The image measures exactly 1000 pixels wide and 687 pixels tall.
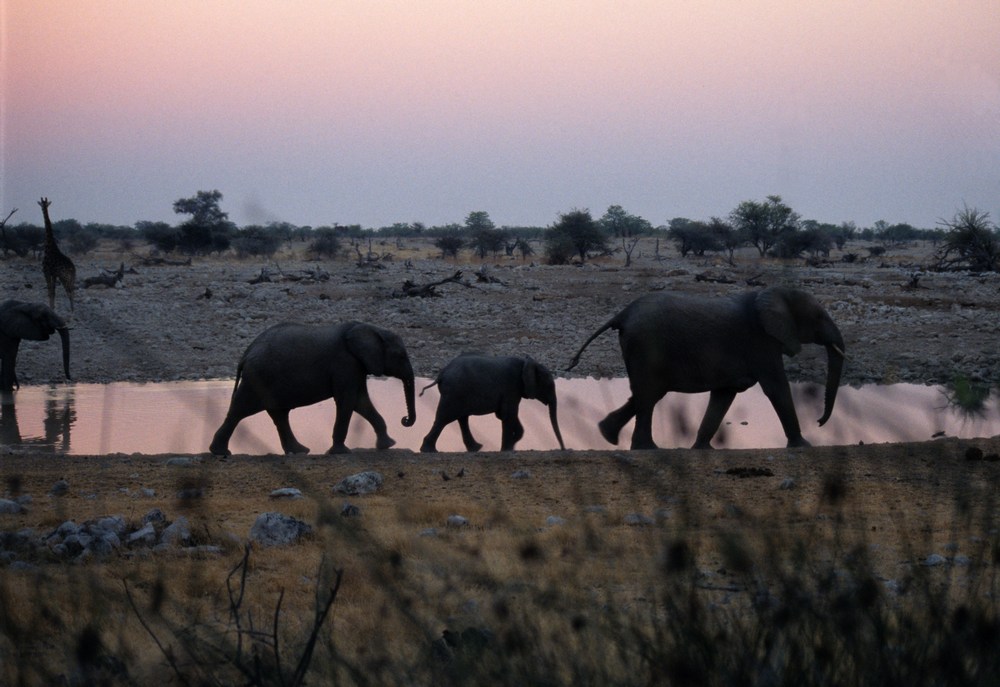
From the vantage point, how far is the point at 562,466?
10.0 metres

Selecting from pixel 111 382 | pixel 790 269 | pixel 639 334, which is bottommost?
pixel 111 382

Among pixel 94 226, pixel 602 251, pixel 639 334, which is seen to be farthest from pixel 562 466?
pixel 94 226

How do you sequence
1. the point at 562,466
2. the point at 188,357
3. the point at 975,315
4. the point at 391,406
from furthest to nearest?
the point at 975,315 < the point at 188,357 < the point at 391,406 < the point at 562,466

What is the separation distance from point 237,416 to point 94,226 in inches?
3099

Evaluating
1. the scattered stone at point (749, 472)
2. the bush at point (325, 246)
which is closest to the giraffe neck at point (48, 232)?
the scattered stone at point (749, 472)

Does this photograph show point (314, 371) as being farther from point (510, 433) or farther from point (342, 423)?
point (510, 433)

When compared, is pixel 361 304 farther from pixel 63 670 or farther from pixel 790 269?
pixel 790 269

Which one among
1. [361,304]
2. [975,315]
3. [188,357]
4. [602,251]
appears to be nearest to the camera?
[188,357]

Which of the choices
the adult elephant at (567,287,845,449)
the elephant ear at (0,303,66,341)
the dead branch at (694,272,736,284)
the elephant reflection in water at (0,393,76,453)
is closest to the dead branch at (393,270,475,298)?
the dead branch at (694,272,736,284)

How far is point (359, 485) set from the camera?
880 cm

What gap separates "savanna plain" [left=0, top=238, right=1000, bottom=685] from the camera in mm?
2898

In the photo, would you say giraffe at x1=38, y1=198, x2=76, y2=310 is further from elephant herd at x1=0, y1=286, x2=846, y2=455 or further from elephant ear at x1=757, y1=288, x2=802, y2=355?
elephant ear at x1=757, y1=288, x2=802, y2=355

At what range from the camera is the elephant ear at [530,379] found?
13.0m

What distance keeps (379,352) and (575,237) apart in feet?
121
